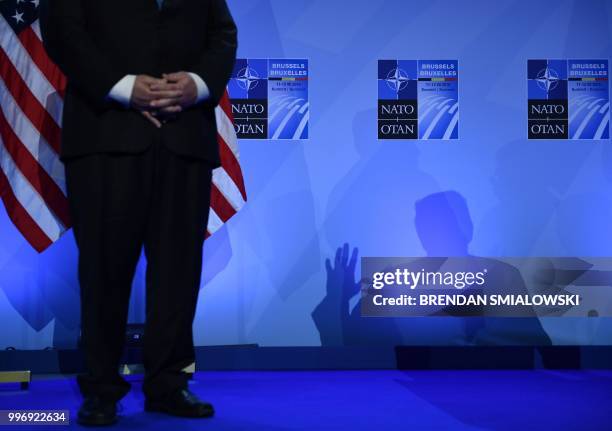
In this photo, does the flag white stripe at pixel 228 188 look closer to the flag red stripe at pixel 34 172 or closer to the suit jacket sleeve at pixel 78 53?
the flag red stripe at pixel 34 172

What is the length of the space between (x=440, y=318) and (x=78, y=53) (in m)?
2.40

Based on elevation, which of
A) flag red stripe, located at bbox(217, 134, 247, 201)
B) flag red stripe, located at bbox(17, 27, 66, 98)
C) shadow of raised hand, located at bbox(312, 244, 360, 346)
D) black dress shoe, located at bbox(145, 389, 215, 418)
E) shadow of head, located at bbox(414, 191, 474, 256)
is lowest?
black dress shoe, located at bbox(145, 389, 215, 418)

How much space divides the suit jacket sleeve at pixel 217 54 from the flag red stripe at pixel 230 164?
100cm

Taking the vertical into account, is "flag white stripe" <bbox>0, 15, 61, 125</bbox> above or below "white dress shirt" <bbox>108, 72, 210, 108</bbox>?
above

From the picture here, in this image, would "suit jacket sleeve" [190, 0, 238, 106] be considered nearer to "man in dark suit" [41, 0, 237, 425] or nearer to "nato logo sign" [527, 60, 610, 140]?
"man in dark suit" [41, 0, 237, 425]

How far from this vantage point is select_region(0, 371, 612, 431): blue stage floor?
6.75ft

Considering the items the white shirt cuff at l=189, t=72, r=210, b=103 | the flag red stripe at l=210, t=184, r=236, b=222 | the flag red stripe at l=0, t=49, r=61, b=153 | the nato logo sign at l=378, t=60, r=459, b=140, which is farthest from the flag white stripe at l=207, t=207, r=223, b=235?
the white shirt cuff at l=189, t=72, r=210, b=103

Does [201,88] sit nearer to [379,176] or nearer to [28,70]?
[28,70]

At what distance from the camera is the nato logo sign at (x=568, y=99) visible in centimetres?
381

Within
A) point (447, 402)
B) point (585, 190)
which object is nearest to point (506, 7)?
point (585, 190)

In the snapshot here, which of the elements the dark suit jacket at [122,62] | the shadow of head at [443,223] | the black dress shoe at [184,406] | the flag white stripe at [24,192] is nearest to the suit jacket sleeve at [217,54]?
the dark suit jacket at [122,62]

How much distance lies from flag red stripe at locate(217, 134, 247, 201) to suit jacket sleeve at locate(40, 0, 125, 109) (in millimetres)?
1206

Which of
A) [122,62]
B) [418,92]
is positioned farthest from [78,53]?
[418,92]

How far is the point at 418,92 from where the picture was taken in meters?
3.82
